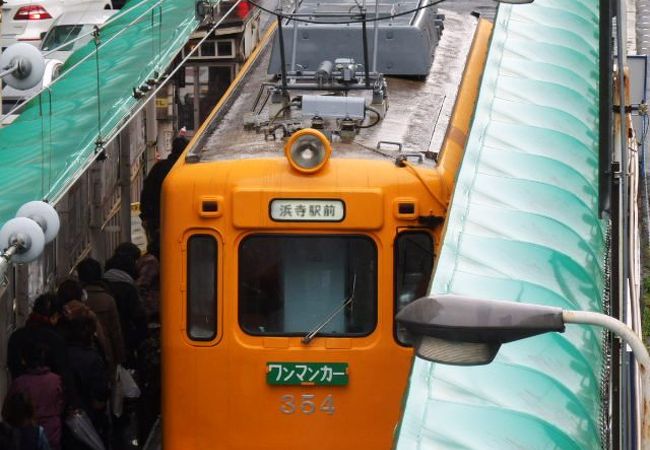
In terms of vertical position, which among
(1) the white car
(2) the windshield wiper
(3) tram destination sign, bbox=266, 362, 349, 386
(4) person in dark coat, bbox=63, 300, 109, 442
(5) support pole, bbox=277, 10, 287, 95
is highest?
(5) support pole, bbox=277, 10, 287, 95

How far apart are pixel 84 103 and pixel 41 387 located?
8.53ft

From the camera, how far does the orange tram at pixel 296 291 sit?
412 inches

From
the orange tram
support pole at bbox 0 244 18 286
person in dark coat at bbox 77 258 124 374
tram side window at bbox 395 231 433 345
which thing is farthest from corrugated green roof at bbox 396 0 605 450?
person in dark coat at bbox 77 258 124 374

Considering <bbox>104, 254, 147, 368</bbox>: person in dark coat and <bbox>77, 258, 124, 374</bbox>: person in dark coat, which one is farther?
<bbox>104, 254, 147, 368</bbox>: person in dark coat

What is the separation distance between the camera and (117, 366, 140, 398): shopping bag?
12.7 meters

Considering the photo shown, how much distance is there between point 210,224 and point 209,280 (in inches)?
13.1

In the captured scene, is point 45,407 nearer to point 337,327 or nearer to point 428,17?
point 337,327

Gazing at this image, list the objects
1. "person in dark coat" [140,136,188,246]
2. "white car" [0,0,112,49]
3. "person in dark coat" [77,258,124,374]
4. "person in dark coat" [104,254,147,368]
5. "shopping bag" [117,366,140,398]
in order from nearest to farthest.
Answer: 1. "shopping bag" [117,366,140,398]
2. "person in dark coat" [77,258,124,374]
3. "person in dark coat" [104,254,147,368]
4. "person in dark coat" [140,136,188,246]
5. "white car" [0,0,112,49]

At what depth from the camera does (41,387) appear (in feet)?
35.8

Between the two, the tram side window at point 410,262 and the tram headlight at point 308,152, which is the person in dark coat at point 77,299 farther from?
the tram side window at point 410,262

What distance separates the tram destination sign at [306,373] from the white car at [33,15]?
14978 mm

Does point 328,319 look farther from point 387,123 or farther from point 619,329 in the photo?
point 619,329

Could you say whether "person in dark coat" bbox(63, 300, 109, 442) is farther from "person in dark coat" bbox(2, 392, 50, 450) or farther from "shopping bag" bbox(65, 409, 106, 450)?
"person in dark coat" bbox(2, 392, 50, 450)

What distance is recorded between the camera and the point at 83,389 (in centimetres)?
1166
